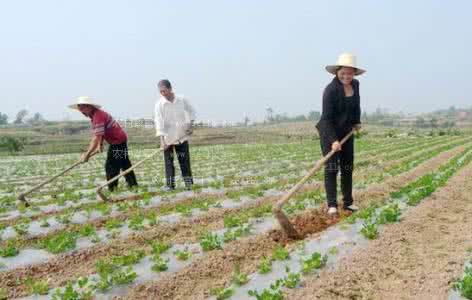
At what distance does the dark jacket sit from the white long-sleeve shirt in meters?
3.28

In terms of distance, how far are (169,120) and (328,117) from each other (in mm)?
3618

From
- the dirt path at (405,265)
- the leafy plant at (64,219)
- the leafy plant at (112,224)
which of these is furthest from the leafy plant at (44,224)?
the dirt path at (405,265)

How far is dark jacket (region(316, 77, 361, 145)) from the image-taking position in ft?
19.7

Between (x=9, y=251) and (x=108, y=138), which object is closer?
(x=9, y=251)

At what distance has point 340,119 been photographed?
6.16 meters

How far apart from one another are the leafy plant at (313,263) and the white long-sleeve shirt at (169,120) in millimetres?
4906

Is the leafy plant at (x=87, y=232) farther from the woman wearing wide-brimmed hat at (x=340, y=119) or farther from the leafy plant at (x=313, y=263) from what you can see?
the woman wearing wide-brimmed hat at (x=340, y=119)

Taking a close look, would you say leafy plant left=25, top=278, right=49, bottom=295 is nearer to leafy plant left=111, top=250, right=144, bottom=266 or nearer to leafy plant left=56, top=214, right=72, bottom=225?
leafy plant left=111, top=250, right=144, bottom=266

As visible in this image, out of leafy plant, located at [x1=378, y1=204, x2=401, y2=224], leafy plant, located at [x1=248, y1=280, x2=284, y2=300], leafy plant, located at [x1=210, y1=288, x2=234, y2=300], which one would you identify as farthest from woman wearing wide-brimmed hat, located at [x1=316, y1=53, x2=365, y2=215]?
leafy plant, located at [x1=210, y1=288, x2=234, y2=300]

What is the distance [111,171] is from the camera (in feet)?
29.0

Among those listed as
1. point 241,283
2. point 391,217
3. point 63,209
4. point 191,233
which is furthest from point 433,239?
point 63,209

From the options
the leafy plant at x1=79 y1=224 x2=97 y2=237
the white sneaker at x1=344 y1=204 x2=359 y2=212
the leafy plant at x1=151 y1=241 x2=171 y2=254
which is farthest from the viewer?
the white sneaker at x1=344 y1=204 x2=359 y2=212

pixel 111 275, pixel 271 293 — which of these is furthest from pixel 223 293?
pixel 111 275

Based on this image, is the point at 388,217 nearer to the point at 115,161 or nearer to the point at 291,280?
the point at 291,280
